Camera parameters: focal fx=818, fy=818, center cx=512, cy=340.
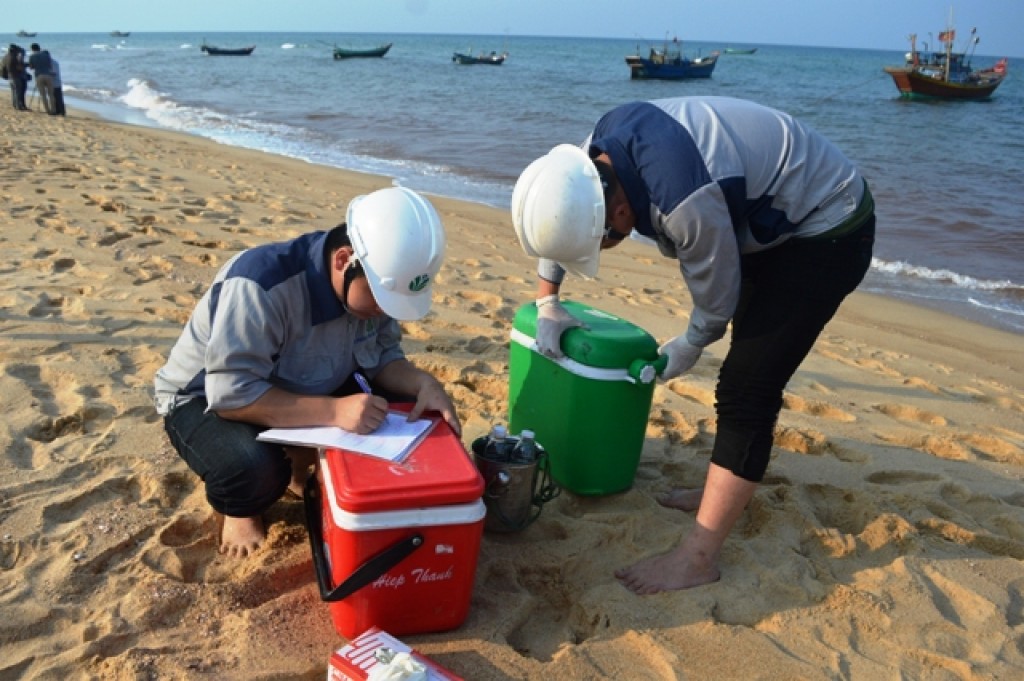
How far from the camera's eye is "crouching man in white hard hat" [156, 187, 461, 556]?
7.66 feet

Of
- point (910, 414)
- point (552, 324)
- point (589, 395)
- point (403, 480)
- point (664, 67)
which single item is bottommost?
point (664, 67)

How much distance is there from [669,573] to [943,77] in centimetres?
3394

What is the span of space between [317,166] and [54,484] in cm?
908

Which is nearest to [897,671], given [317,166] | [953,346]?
[953,346]

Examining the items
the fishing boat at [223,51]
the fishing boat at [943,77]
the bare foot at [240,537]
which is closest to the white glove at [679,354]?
the bare foot at [240,537]

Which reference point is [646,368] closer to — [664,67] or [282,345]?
[282,345]

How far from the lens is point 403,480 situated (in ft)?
6.95

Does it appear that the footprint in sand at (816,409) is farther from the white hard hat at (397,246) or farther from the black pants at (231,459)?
the black pants at (231,459)

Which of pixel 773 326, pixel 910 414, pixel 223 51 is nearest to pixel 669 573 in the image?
pixel 773 326

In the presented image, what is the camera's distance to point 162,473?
291 centimetres

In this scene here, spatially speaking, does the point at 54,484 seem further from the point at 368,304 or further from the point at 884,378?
the point at 884,378

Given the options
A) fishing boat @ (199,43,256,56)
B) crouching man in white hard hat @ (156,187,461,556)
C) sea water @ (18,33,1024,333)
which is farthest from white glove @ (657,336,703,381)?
fishing boat @ (199,43,256,56)

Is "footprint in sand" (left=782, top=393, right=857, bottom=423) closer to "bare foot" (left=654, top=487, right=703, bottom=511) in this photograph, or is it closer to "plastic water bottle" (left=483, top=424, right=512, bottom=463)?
"bare foot" (left=654, top=487, right=703, bottom=511)

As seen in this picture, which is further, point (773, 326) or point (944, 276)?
point (944, 276)
